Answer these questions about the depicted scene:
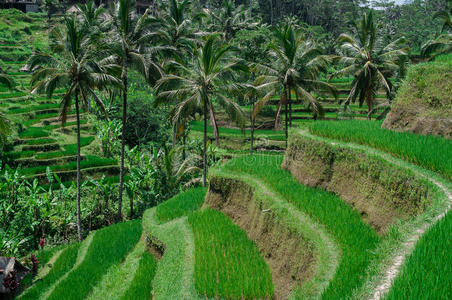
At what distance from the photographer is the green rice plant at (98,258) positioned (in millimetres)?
9398

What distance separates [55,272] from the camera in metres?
11.5

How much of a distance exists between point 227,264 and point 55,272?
7195mm

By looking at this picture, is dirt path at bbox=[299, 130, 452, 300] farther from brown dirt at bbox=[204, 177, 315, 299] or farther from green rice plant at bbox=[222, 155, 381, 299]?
brown dirt at bbox=[204, 177, 315, 299]

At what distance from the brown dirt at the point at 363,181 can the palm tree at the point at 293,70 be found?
23.5 feet

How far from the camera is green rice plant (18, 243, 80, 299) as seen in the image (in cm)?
1045

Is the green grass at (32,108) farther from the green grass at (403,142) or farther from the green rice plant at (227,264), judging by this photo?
the green grass at (403,142)

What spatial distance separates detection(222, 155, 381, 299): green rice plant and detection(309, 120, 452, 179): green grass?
142cm

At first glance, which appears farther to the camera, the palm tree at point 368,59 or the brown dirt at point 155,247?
the palm tree at point 368,59

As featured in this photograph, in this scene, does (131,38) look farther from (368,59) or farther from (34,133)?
(368,59)

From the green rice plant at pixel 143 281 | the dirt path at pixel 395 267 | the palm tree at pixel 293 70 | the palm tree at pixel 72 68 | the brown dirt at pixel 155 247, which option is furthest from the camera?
the palm tree at pixel 293 70

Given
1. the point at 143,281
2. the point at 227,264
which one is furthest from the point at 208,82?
the point at 227,264

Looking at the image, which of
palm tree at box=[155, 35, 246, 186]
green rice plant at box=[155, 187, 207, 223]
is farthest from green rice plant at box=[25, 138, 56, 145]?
green rice plant at box=[155, 187, 207, 223]

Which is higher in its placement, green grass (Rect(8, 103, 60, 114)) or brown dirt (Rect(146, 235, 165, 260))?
green grass (Rect(8, 103, 60, 114))

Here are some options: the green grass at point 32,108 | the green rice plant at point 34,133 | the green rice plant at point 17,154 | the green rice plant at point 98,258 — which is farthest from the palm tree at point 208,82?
the green grass at point 32,108
